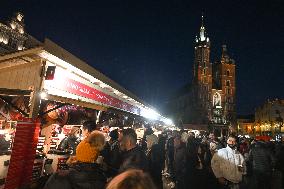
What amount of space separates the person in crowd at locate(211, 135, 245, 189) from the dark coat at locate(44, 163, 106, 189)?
3.53 metres

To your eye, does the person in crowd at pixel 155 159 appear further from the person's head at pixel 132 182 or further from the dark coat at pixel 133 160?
the person's head at pixel 132 182

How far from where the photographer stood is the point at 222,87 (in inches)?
3794

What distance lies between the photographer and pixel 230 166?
6254 mm

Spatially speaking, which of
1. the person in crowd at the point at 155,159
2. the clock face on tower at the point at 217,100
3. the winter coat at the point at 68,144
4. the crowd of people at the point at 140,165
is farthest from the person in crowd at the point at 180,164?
the clock face on tower at the point at 217,100

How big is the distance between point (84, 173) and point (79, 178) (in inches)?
4.2

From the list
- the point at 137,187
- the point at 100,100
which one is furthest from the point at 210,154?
the point at 137,187

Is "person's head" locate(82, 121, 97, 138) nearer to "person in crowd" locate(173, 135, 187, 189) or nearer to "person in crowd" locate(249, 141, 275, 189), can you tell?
"person in crowd" locate(173, 135, 187, 189)

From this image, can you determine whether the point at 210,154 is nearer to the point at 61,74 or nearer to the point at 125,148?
the point at 61,74

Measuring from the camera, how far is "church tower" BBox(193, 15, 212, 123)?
86688mm

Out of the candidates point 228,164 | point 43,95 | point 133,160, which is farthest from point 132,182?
point 43,95

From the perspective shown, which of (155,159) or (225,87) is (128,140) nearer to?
(155,159)

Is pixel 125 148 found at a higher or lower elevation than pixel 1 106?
lower

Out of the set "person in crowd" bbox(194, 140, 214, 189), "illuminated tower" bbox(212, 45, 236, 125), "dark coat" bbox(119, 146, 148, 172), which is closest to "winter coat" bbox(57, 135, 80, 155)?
"person in crowd" bbox(194, 140, 214, 189)

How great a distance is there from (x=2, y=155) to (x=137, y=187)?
6729 mm
